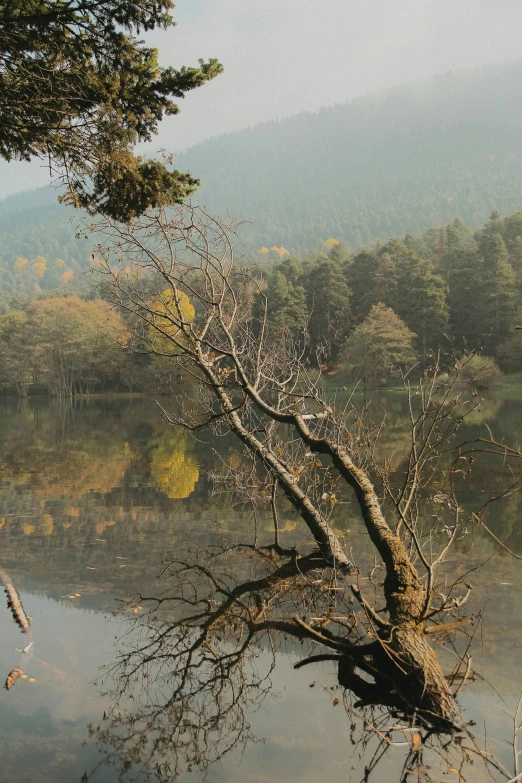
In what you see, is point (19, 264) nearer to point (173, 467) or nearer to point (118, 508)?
point (173, 467)

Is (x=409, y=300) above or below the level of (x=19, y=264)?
below

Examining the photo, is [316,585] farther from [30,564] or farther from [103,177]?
[103,177]

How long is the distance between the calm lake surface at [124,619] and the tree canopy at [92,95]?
4419 mm

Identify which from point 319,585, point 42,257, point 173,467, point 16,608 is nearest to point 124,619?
point 16,608

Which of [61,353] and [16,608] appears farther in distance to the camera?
[61,353]

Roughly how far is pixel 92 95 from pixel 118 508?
7461mm

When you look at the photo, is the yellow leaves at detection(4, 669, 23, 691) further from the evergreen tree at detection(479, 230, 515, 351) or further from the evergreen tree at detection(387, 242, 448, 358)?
the evergreen tree at detection(479, 230, 515, 351)

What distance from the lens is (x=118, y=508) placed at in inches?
478

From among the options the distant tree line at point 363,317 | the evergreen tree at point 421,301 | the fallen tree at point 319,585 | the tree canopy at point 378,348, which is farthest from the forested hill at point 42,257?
the fallen tree at point 319,585

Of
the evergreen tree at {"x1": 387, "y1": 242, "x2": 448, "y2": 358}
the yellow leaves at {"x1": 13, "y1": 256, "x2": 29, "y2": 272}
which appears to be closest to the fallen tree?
the evergreen tree at {"x1": 387, "y1": 242, "x2": 448, "y2": 358}

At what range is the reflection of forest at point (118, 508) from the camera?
8695 millimetres

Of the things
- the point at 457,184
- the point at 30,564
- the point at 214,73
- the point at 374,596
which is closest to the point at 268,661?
the point at 374,596

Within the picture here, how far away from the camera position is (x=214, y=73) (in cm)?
711

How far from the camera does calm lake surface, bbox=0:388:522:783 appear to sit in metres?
4.16
